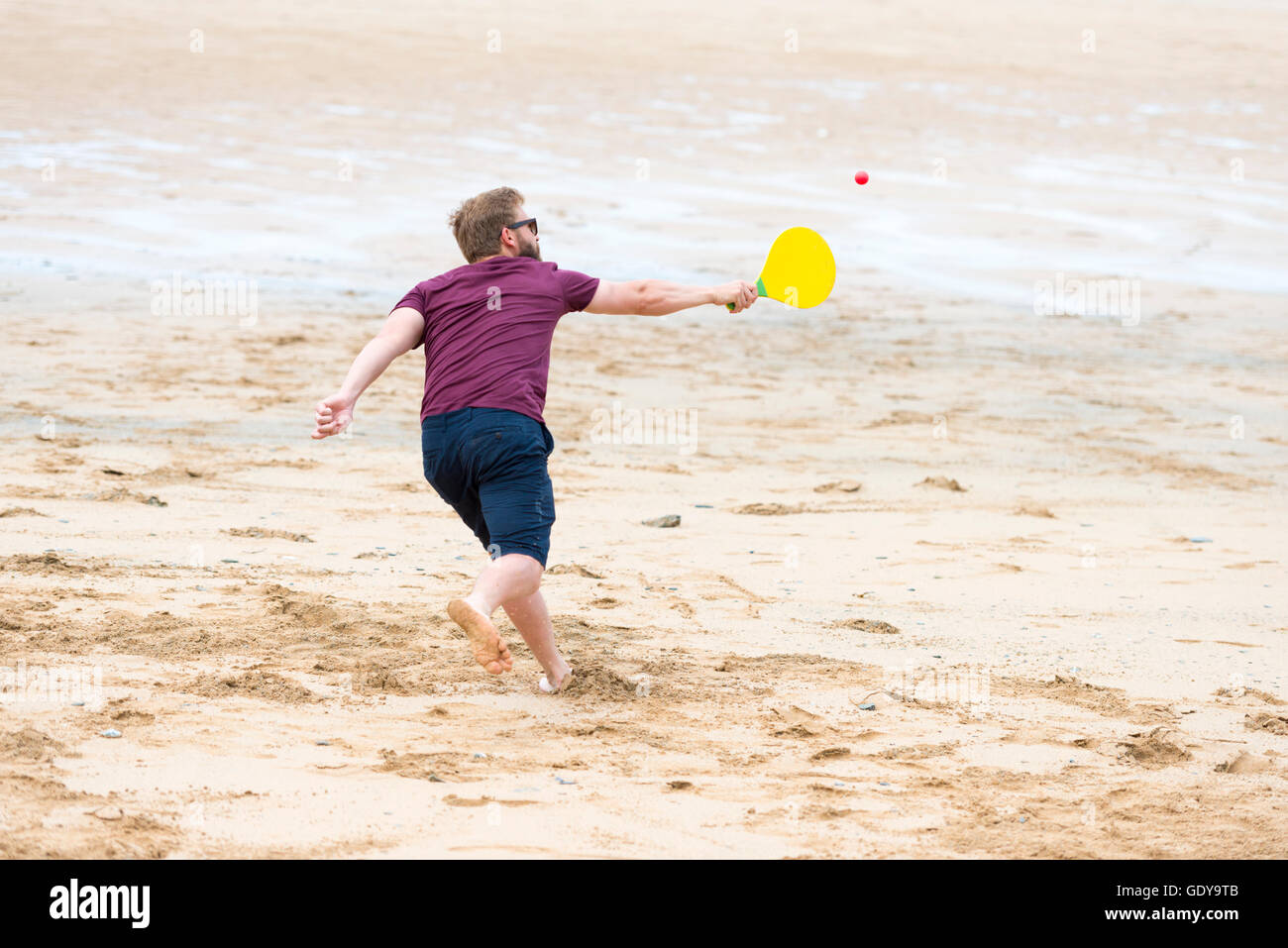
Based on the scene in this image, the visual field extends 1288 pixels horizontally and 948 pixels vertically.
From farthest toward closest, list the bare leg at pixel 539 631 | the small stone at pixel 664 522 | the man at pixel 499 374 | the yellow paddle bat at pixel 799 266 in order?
the small stone at pixel 664 522, the yellow paddle bat at pixel 799 266, the bare leg at pixel 539 631, the man at pixel 499 374

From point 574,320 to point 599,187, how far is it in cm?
503

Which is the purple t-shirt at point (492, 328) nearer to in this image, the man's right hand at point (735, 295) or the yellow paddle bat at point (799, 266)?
the man's right hand at point (735, 295)

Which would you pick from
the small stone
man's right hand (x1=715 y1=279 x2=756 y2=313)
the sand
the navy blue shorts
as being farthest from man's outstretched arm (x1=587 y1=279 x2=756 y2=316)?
the small stone

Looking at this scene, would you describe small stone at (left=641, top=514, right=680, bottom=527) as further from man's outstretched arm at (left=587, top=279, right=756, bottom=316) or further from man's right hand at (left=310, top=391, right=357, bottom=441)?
man's right hand at (left=310, top=391, right=357, bottom=441)

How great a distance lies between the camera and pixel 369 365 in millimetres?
4180

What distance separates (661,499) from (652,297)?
2.74 m

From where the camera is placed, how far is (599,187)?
640 inches

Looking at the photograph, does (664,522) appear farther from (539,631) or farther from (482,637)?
(482,637)

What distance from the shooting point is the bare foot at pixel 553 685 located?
14.9 ft

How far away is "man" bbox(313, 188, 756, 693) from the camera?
165 inches

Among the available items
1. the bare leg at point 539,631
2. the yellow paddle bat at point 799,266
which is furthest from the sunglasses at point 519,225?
the bare leg at point 539,631
